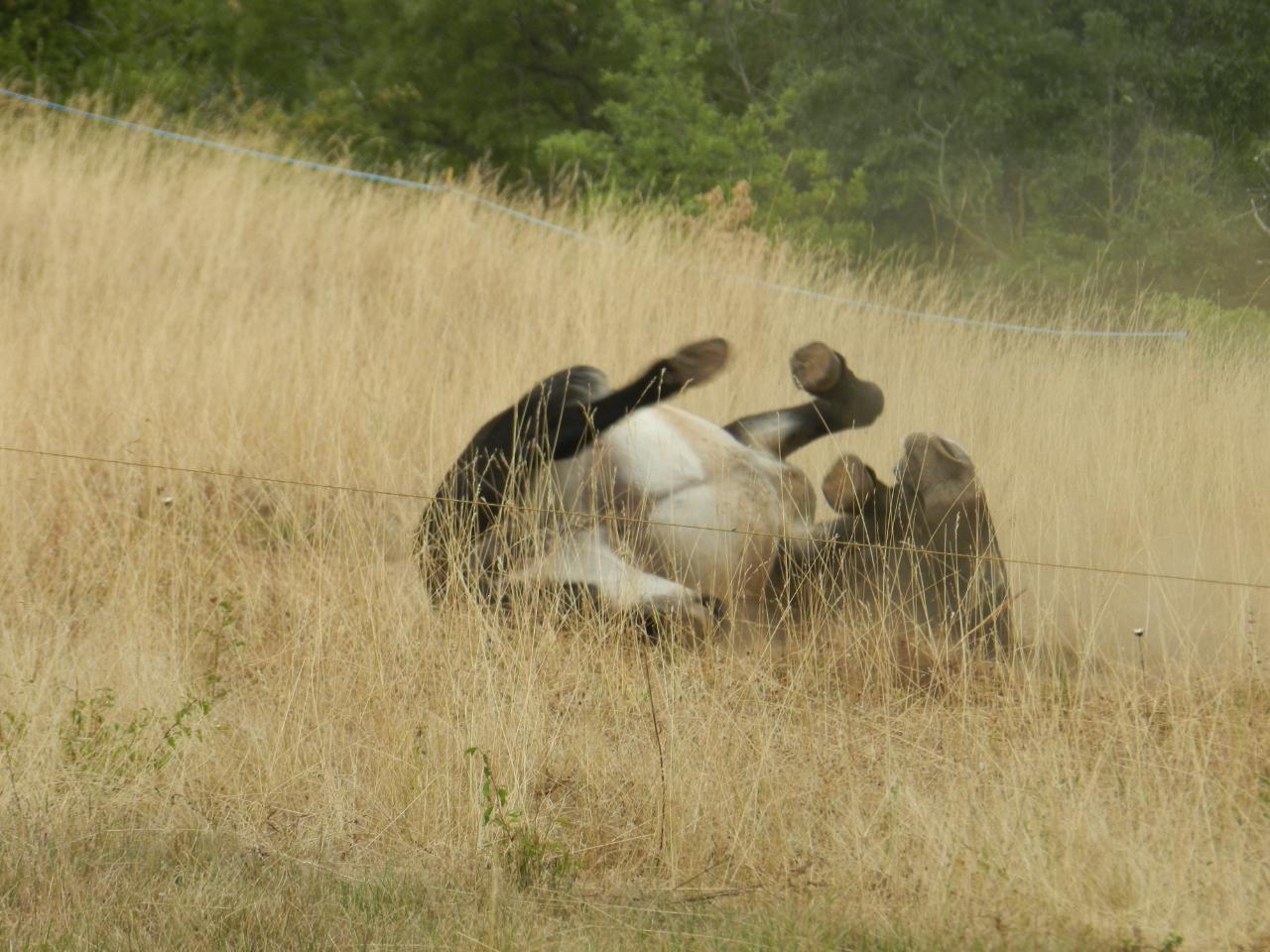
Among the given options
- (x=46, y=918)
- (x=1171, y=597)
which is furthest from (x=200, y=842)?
(x=1171, y=597)

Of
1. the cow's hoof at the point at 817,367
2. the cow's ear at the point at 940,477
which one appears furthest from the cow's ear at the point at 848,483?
the cow's hoof at the point at 817,367

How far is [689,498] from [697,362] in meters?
0.41

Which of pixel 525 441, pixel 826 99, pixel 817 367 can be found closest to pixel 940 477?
pixel 817 367

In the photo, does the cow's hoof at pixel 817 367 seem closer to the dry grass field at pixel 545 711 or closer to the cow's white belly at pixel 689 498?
the cow's white belly at pixel 689 498

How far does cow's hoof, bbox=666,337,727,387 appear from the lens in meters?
4.41

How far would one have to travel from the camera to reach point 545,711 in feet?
12.8

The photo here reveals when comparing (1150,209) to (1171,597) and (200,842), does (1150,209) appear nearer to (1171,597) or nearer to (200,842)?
(1171,597)

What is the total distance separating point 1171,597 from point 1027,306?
24.9 ft

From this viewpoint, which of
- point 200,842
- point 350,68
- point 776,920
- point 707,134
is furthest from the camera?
point 350,68

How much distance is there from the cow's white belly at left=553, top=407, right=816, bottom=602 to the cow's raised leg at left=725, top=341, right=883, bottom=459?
0.17 metres

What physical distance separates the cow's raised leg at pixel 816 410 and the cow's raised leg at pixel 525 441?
1.01 feet

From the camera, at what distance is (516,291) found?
32.9ft

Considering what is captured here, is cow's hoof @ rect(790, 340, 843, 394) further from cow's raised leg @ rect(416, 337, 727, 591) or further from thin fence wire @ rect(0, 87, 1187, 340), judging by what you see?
thin fence wire @ rect(0, 87, 1187, 340)

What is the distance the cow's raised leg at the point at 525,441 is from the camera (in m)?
4.45
